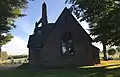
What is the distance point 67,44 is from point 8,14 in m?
12.5

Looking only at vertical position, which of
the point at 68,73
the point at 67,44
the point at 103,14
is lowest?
the point at 68,73

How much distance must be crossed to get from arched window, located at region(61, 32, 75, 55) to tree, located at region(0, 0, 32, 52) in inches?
365

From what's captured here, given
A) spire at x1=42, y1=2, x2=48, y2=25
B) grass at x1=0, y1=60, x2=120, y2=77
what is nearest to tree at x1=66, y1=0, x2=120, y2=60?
grass at x1=0, y1=60, x2=120, y2=77

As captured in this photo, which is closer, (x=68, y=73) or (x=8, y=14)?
(x=68, y=73)

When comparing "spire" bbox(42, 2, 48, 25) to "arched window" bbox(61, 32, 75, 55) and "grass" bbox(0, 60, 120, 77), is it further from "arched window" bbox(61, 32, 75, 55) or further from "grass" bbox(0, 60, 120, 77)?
"grass" bbox(0, 60, 120, 77)

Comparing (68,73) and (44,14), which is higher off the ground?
(44,14)

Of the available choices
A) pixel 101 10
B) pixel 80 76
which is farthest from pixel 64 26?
pixel 80 76

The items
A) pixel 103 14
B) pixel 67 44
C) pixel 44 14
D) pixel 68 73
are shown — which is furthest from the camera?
pixel 44 14

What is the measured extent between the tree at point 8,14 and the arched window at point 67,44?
9278 mm

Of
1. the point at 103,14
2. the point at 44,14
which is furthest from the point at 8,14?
the point at 103,14

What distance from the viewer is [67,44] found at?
46.3 m

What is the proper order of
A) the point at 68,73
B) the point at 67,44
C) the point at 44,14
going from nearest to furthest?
→ the point at 68,73
the point at 67,44
the point at 44,14

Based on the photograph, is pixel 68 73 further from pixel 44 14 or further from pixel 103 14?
pixel 44 14

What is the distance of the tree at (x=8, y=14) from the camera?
4326 centimetres
